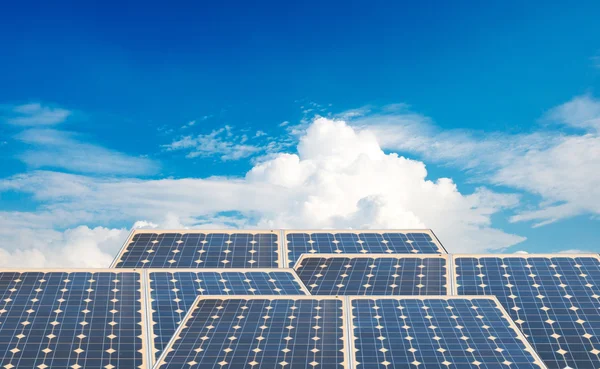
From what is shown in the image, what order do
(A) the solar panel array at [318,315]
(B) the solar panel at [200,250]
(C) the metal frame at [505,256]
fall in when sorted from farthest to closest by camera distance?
(B) the solar panel at [200,250] → (C) the metal frame at [505,256] → (A) the solar panel array at [318,315]

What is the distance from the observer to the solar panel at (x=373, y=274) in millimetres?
72375

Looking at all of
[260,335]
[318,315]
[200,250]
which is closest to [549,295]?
[318,315]

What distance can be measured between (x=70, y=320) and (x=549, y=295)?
4041cm

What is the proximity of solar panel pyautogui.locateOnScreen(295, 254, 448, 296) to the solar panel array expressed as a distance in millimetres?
125

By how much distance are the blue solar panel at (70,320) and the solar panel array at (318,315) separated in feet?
0.30

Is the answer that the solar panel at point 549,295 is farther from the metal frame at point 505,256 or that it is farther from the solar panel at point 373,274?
the solar panel at point 373,274

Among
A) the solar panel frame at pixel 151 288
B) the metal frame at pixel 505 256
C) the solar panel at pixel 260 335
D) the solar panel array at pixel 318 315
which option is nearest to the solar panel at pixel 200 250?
the solar panel array at pixel 318 315

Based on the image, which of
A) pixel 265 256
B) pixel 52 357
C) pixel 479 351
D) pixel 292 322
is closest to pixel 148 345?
pixel 52 357

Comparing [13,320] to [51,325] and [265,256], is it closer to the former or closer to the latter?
[51,325]

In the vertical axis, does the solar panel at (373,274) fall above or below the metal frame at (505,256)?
below

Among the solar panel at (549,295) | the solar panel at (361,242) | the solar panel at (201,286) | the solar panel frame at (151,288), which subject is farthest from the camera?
the solar panel at (361,242)

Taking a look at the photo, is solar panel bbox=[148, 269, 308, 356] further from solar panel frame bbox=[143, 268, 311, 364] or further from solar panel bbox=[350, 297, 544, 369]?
solar panel bbox=[350, 297, 544, 369]

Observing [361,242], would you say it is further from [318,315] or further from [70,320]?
[70,320]

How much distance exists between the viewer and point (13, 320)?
196 ft
